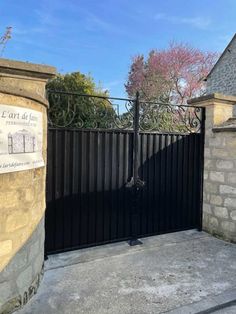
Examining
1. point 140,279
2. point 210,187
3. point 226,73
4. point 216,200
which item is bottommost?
point 140,279

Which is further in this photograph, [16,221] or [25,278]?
[25,278]

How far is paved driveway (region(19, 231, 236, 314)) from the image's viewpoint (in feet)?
8.89

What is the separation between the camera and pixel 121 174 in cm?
443

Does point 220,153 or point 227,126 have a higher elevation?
point 227,126

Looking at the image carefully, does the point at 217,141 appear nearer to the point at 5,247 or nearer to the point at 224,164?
the point at 224,164

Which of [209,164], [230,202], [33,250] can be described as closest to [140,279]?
[33,250]

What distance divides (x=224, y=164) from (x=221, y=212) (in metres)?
0.83

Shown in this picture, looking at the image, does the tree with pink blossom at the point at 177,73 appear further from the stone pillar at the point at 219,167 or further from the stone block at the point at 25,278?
the stone block at the point at 25,278

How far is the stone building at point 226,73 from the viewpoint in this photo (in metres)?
14.0

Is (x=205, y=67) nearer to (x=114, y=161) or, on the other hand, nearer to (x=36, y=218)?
(x=114, y=161)

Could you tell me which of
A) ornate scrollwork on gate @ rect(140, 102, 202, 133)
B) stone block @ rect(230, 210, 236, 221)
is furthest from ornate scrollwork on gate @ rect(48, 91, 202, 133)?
stone block @ rect(230, 210, 236, 221)

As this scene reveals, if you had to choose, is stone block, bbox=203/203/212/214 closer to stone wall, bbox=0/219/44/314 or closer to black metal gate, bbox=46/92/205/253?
black metal gate, bbox=46/92/205/253

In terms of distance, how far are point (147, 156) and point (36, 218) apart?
2276 mm

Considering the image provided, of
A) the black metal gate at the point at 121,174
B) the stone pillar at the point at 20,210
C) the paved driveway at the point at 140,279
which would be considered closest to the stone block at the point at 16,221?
the stone pillar at the point at 20,210
